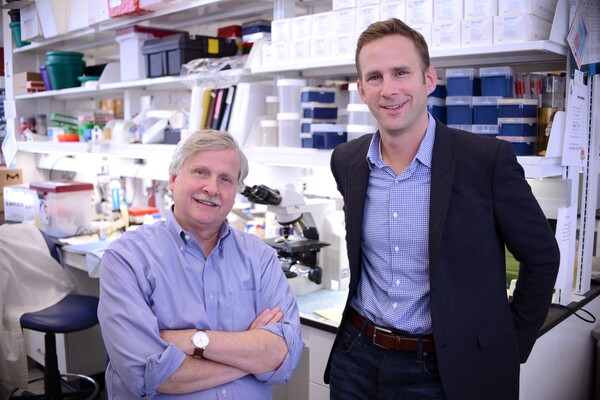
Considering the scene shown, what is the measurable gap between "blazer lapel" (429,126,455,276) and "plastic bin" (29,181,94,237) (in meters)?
2.93

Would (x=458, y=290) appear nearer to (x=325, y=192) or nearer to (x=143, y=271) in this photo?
(x=143, y=271)

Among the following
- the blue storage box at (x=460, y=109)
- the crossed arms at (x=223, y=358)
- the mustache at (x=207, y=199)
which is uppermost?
the blue storage box at (x=460, y=109)

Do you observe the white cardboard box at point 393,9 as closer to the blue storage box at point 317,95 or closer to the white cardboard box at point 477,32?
the white cardboard box at point 477,32

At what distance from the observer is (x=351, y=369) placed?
168 cm

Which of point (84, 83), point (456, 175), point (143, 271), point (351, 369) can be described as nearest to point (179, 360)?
Answer: point (143, 271)

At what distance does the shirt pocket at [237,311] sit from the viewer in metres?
1.73

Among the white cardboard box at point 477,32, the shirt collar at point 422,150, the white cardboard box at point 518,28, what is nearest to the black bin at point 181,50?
the white cardboard box at point 477,32

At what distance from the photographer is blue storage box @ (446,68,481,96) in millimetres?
2176

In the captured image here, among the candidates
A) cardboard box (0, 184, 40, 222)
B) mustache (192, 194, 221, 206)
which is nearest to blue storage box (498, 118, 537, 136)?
mustache (192, 194, 221, 206)

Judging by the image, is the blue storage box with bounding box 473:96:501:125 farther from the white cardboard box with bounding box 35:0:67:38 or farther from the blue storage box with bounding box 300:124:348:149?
the white cardboard box with bounding box 35:0:67:38

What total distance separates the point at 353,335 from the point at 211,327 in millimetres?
405

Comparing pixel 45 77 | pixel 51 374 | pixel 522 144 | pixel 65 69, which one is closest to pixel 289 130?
pixel 522 144

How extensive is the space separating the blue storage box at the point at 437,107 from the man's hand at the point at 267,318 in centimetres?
99

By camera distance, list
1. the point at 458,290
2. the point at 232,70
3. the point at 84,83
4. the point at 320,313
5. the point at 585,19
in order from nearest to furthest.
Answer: the point at 458,290 → the point at 585,19 → the point at 320,313 → the point at 232,70 → the point at 84,83
